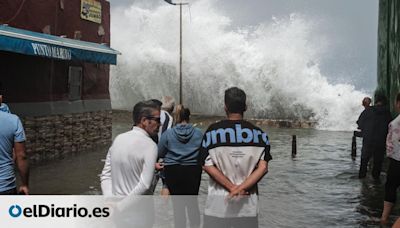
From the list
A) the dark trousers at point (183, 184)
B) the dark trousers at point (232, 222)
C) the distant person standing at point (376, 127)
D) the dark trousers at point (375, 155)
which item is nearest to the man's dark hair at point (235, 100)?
the dark trousers at point (232, 222)

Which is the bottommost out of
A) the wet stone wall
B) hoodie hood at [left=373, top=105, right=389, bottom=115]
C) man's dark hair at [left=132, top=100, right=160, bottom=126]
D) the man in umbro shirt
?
the wet stone wall

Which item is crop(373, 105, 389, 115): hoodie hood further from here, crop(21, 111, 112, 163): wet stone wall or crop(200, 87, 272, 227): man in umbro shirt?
crop(21, 111, 112, 163): wet stone wall

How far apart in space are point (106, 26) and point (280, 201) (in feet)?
32.2

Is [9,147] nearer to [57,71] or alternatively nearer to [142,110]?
[142,110]

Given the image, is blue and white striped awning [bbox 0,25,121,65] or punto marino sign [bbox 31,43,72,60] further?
punto marino sign [bbox 31,43,72,60]

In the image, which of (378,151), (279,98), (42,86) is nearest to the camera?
(378,151)

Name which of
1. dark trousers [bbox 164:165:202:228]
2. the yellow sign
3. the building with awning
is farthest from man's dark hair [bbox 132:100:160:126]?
the yellow sign

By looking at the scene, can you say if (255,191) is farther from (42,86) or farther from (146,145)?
(42,86)

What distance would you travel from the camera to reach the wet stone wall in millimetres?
11680

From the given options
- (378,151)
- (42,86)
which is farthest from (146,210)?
(42,86)

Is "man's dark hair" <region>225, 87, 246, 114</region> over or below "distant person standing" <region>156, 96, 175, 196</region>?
over

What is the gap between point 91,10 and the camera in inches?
586

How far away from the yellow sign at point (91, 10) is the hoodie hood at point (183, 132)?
10.2 meters

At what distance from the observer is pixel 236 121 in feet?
11.4
